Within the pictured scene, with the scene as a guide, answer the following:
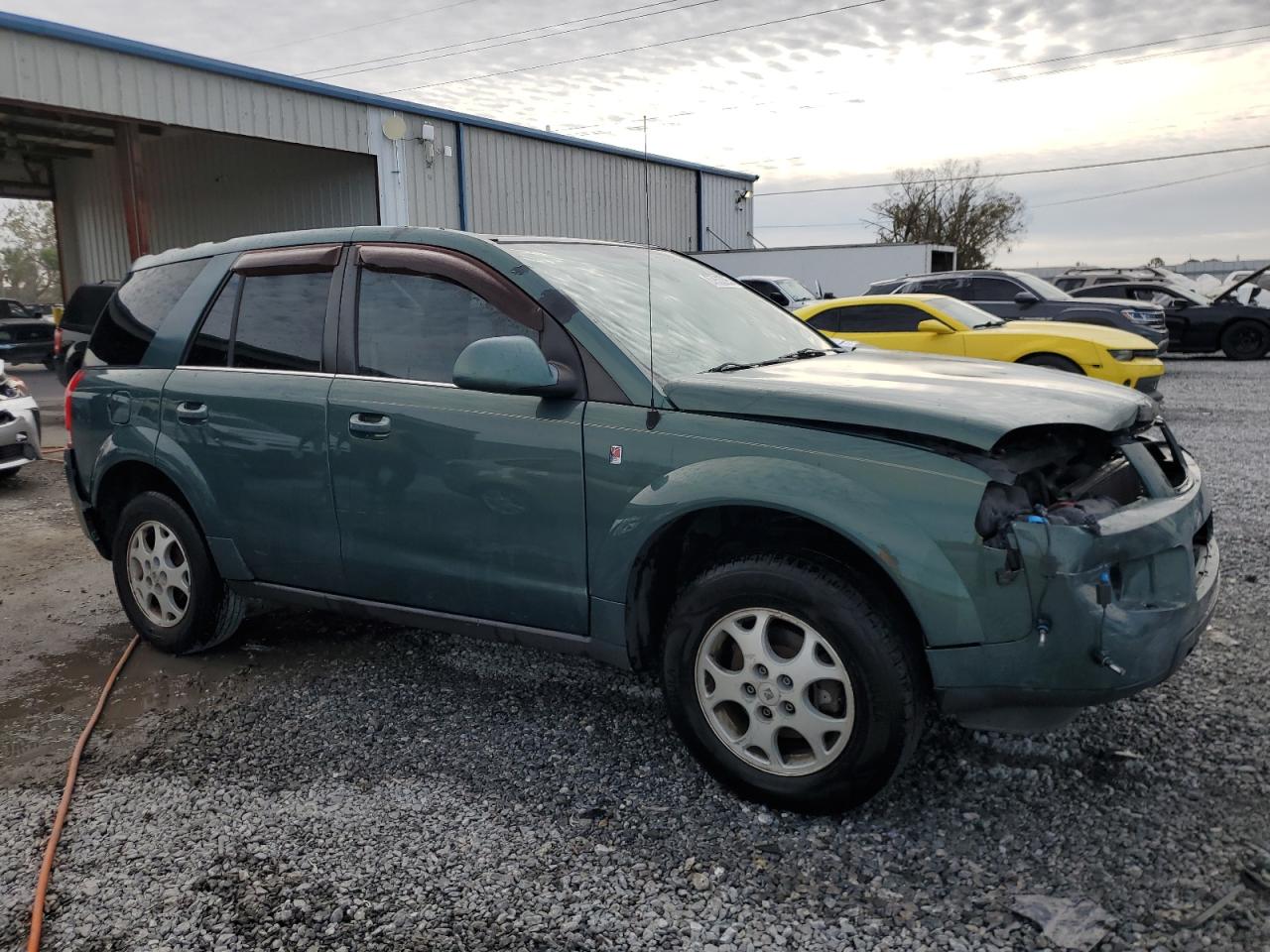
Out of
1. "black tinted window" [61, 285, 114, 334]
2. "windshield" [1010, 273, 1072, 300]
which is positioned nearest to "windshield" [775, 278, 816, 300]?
"windshield" [1010, 273, 1072, 300]

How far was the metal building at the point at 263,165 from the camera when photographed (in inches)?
599

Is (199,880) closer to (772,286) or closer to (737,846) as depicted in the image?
(737,846)

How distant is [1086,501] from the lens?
2.78 metres

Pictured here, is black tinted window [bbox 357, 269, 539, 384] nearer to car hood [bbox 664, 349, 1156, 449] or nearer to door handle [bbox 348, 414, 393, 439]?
door handle [bbox 348, 414, 393, 439]

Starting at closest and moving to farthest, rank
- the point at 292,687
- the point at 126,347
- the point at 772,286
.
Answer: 1. the point at 292,687
2. the point at 126,347
3. the point at 772,286

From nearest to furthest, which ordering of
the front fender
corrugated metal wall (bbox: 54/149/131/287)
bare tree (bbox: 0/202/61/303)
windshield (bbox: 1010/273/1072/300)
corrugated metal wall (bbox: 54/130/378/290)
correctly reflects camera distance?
1. the front fender
2. windshield (bbox: 1010/273/1072/300)
3. corrugated metal wall (bbox: 54/130/378/290)
4. corrugated metal wall (bbox: 54/149/131/287)
5. bare tree (bbox: 0/202/61/303)

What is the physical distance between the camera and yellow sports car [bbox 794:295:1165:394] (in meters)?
10.3

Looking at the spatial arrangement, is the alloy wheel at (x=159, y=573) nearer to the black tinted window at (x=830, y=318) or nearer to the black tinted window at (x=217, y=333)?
the black tinted window at (x=217, y=333)

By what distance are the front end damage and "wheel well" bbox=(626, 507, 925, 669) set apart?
0.26 metres

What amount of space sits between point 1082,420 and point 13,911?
125 inches

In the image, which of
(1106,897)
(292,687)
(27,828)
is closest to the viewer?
(1106,897)

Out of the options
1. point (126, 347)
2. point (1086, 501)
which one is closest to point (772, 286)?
point (126, 347)

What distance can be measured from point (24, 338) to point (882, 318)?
54.8 ft

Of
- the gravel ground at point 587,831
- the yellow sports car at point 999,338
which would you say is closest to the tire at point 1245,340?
the yellow sports car at point 999,338
